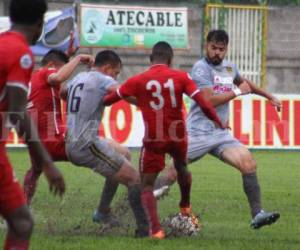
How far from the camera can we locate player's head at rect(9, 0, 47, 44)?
23.2 feet

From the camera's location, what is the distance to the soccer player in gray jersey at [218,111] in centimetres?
1124

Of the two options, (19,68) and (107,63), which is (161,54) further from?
(19,68)

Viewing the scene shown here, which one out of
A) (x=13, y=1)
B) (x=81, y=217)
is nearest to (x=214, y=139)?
(x=81, y=217)

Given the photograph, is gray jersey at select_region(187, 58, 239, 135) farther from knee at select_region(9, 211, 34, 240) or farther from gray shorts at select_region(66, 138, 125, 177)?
knee at select_region(9, 211, 34, 240)

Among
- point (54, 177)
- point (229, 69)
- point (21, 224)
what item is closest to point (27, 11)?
point (54, 177)

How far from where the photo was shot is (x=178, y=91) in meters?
10.7

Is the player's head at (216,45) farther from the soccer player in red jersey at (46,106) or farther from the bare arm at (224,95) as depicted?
the soccer player in red jersey at (46,106)

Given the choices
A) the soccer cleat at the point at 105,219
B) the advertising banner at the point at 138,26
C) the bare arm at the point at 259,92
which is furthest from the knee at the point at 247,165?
the advertising banner at the point at 138,26

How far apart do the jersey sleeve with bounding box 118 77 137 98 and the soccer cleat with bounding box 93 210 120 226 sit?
155cm

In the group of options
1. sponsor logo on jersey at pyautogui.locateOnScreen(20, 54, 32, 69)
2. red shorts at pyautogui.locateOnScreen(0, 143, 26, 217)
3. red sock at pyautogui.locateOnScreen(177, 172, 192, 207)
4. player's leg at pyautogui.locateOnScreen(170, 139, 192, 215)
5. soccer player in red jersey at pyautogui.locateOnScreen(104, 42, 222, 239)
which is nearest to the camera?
sponsor logo on jersey at pyautogui.locateOnScreen(20, 54, 32, 69)

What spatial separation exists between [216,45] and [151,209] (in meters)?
2.02

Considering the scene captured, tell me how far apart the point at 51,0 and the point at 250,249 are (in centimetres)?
2248

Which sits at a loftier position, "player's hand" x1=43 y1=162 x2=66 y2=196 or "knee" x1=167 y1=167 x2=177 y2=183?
"player's hand" x1=43 y1=162 x2=66 y2=196

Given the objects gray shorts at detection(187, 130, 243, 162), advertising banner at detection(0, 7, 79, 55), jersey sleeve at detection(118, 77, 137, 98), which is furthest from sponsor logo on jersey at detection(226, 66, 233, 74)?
advertising banner at detection(0, 7, 79, 55)
